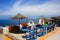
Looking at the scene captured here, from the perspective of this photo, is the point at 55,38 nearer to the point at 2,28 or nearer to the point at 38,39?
the point at 38,39

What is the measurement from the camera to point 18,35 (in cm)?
596

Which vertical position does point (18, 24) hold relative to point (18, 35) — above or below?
above

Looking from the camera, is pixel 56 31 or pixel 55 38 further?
pixel 56 31

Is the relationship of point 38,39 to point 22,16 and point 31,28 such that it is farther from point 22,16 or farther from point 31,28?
point 22,16

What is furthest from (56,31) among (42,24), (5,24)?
(5,24)

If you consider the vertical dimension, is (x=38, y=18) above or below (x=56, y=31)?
above

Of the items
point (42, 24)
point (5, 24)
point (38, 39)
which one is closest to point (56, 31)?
point (42, 24)

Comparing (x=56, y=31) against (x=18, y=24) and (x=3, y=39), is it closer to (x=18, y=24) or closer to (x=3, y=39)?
(x=18, y=24)

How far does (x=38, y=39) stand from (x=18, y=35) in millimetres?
758

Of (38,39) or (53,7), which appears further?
(53,7)

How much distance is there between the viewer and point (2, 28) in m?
5.86

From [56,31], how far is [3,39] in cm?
201

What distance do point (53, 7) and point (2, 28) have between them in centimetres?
195

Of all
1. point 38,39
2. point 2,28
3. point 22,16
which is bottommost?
point 38,39
